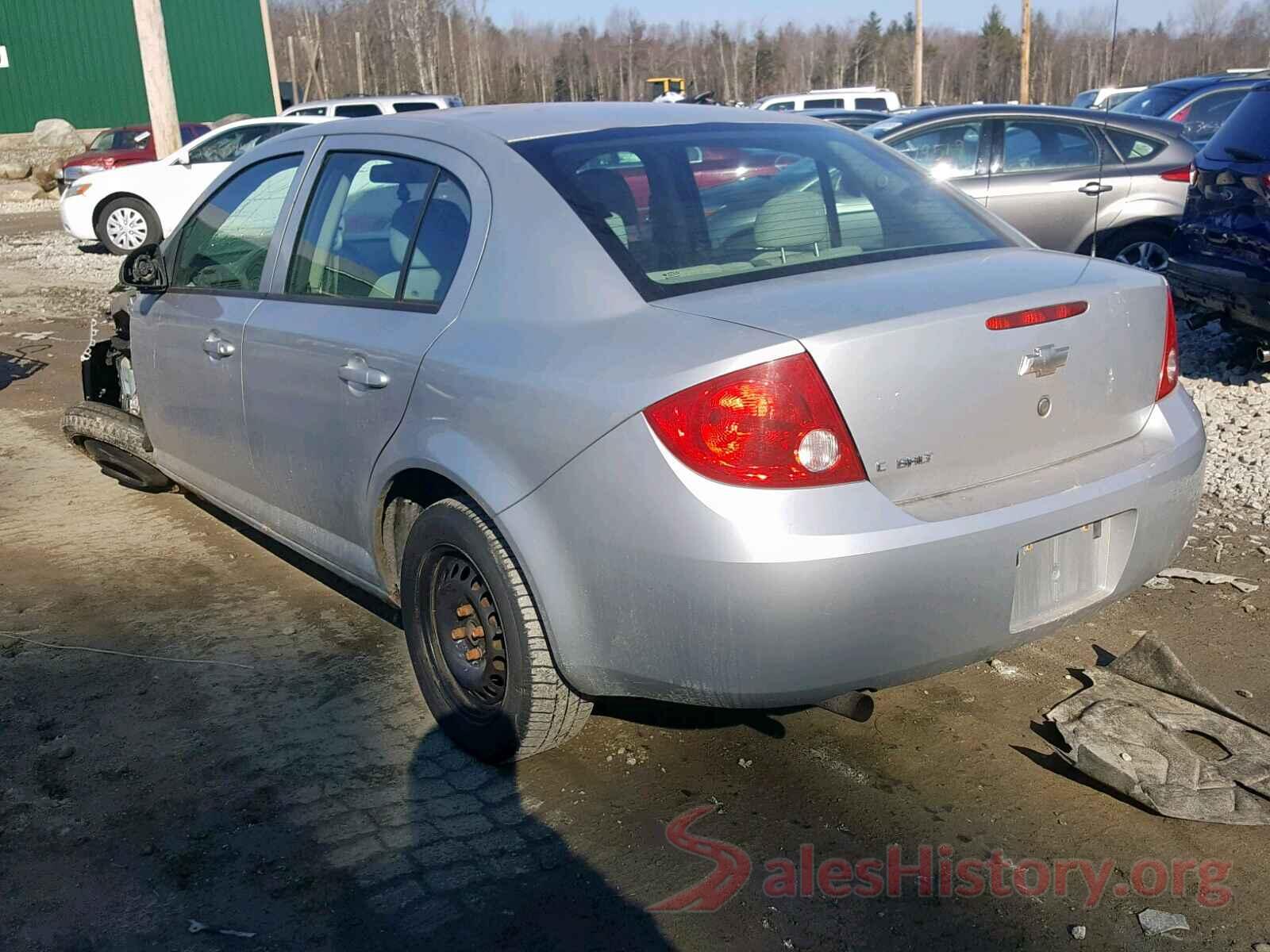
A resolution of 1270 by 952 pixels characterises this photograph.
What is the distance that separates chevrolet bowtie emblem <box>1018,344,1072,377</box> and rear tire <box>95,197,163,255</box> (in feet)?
49.8

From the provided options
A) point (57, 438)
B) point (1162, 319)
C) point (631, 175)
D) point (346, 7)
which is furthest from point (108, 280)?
point (346, 7)

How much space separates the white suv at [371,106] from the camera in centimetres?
1956

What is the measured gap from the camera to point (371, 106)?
66.4 ft

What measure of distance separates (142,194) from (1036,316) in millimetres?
15463

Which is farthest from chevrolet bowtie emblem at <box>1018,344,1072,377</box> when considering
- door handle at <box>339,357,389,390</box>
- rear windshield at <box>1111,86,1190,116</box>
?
rear windshield at <box>1111,86,1190,116</box>

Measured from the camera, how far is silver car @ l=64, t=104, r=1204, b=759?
2584 millimetres

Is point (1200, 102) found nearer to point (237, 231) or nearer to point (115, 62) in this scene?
point (237, 231)

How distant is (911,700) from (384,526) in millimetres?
1639

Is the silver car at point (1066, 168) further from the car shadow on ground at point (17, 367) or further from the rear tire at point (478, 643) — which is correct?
the rear tire at point (478, 643)

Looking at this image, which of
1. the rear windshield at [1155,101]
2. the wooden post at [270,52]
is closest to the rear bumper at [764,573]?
the rear windshield at [1155,101]

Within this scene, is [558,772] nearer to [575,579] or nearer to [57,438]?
[575,579]

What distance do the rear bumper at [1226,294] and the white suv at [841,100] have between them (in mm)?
19394

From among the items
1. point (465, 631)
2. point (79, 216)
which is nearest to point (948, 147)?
point (465, 631)

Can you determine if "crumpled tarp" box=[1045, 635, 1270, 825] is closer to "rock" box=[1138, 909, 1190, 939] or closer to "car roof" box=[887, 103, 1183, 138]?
"rock" box=[1138, 909, 1190, 939]
